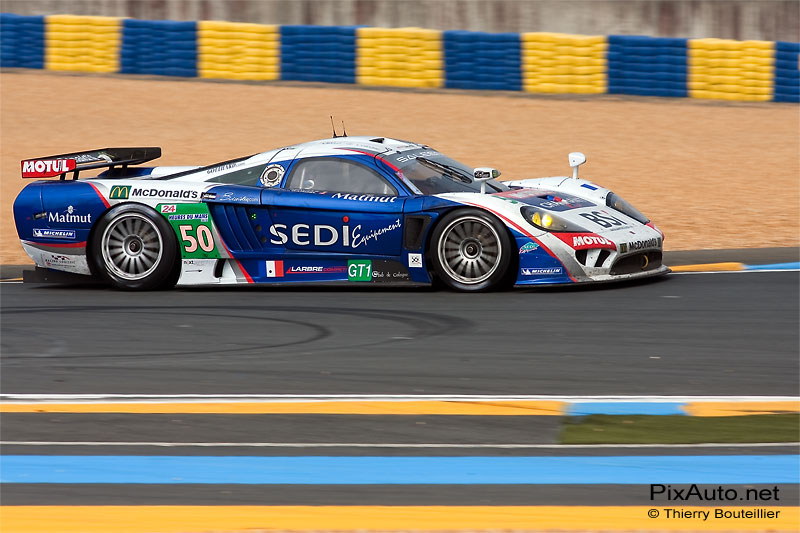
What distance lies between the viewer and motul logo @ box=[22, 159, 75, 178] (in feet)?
31.8

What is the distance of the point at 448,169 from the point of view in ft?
31.0

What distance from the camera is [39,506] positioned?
467 centimetres

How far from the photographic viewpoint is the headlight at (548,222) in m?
8.60

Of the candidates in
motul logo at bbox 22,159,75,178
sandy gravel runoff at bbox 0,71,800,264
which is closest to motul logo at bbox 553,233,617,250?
sandy gravel runoff at bbox 0,71,800,264

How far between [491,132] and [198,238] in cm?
977

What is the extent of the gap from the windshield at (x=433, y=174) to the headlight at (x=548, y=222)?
2.06ft

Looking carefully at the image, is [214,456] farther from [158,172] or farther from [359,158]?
[158,172]

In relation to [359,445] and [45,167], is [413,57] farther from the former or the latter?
[359,445]

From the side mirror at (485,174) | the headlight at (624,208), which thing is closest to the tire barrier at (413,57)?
the headlight at (624,208)

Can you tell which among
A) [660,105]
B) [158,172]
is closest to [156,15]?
[660,105]

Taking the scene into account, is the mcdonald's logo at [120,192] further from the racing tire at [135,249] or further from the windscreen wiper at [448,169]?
the windscreen wiper at [448,169]

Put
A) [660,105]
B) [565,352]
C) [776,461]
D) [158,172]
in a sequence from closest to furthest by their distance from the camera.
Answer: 1. [776,461]
2. [565,352]
3. [158,172]
4. [660,105]

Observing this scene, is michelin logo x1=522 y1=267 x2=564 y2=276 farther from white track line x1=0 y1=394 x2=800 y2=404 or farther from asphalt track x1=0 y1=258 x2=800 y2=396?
white track line x1=0 y1=394 x2=800 y2=404

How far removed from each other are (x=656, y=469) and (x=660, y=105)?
53.7 feet
